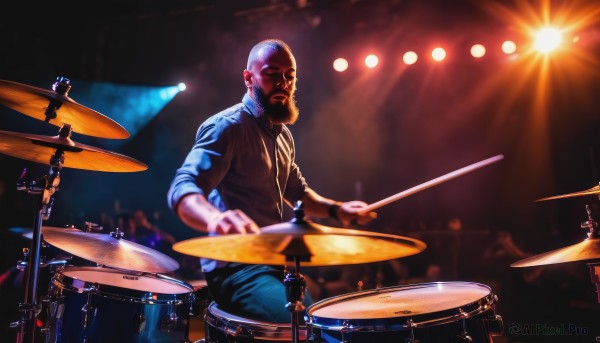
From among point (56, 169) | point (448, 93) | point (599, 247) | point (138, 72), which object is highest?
point (138, 72)

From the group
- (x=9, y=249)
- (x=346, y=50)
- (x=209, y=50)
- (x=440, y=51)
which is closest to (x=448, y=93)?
(x=440, y=51)

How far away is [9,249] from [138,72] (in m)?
2.87

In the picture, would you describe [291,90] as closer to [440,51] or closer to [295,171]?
[295,171]

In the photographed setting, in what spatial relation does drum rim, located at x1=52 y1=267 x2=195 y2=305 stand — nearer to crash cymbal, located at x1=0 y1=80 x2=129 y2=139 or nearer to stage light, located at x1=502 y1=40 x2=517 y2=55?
crash cymbal, located at x1=0 y1=80 x2=129 y2=139

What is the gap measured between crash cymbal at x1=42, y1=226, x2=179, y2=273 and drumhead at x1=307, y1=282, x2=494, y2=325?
0.97 metres

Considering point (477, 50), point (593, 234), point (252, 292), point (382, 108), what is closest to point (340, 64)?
point (382, 108)

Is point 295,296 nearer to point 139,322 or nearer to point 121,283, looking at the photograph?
point 139,322

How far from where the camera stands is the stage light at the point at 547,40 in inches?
204

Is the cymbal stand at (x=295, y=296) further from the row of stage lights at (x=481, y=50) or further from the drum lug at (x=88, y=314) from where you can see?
the row of stage lights at (x=481, y=50)

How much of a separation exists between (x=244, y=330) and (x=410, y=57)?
503 cm

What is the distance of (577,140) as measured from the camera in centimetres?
572

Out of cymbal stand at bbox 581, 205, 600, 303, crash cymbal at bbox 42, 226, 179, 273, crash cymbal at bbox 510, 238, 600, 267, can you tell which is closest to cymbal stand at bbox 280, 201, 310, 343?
crash cymbal at bbox 42, 226, 179, 273

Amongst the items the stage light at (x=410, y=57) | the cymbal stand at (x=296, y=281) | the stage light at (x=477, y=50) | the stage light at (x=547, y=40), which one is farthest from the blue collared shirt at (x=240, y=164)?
the stage light at (x=547, y=40)

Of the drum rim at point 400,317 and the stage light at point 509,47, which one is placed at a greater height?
the stage light at point 509,47
